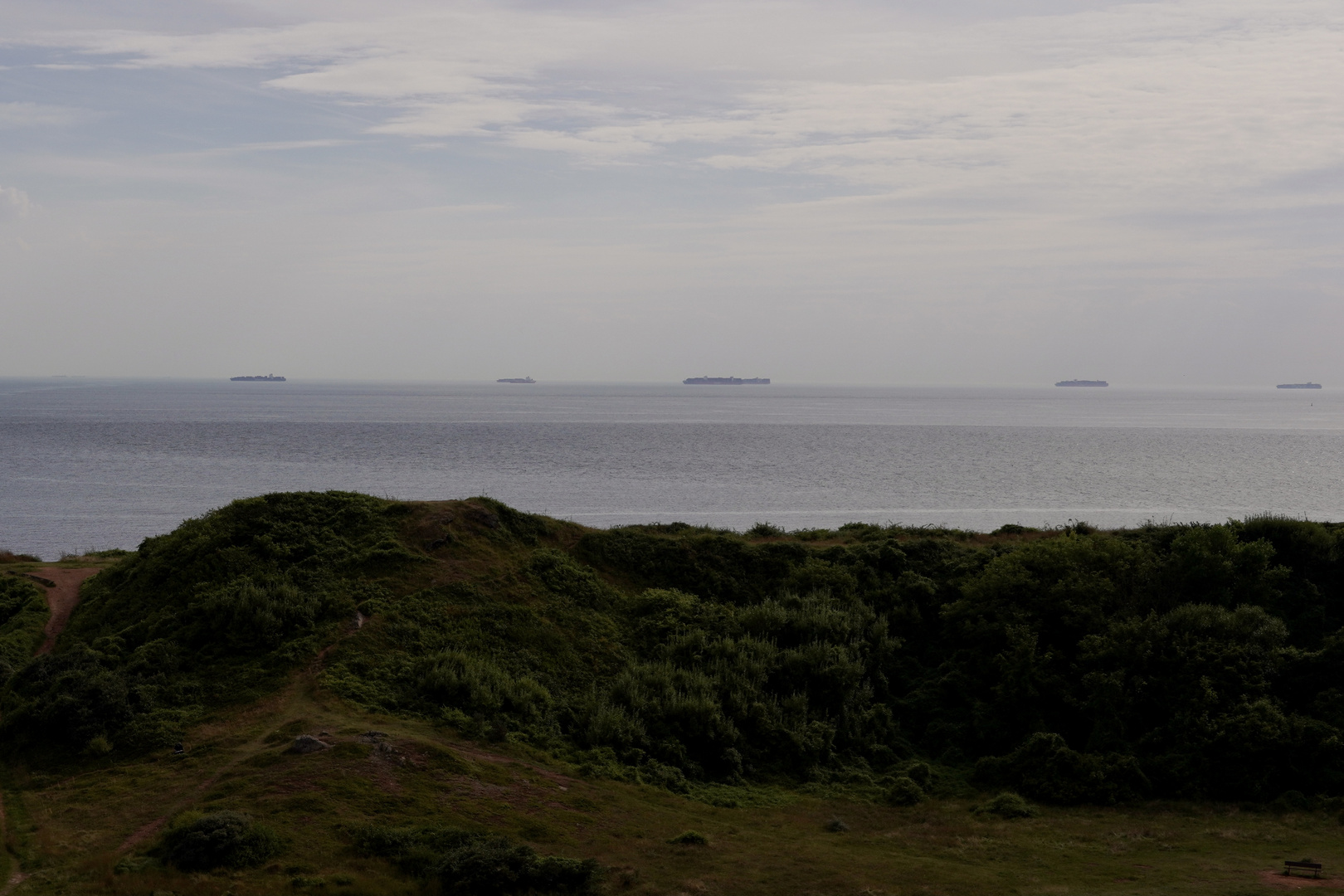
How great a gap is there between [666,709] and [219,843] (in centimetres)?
1446

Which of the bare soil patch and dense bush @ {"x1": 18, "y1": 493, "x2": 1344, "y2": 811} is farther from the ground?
dense bush @ {"x1": 18, "y1": 493, "x2": 1344, "y2": 811}

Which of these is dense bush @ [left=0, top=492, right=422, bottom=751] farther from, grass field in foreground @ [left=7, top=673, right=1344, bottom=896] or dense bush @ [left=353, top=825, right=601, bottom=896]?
dense bush @ [left=353, top=825, right=601, bottom=896]

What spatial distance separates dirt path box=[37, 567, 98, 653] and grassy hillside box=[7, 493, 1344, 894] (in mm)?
812

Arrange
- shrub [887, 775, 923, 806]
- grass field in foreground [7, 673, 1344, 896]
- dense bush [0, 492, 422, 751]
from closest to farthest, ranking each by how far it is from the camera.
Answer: grass field in foreground [7, 673, 1344, 896] → dense bush [0, 492, 422, 751] → shrub [887, 775, 923, 806]

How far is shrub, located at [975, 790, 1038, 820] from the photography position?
3034cm

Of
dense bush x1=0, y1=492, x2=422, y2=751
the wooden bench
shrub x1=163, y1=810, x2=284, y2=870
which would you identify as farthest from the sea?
shrub x1=163, y1=810, x2=284, y2=870

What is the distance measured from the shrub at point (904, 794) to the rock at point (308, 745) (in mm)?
16835

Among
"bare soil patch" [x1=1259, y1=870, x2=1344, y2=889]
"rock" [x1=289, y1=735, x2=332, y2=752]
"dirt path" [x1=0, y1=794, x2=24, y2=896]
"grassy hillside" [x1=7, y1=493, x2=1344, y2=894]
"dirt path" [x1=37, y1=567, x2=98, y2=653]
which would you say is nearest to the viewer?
"dirt path" [x1=0, y1=794, x2=24, y2=896]

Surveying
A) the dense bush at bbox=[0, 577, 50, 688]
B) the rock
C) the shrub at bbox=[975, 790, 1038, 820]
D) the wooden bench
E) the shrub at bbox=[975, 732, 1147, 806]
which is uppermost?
the dense bush at bbox=[0, 577, 50, 688]

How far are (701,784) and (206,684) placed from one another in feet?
52.2

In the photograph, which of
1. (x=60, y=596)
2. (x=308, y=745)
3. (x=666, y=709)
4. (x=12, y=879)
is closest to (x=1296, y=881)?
(x=666, y=709)

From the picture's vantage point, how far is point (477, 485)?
10575 centimetres

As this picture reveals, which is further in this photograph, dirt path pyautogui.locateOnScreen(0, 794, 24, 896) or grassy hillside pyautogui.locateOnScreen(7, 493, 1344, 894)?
grassy hillside pyautogui.locateOnScreen(7, 493, 1344, 894)

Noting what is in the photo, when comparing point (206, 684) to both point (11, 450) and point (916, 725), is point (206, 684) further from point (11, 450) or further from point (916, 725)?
point (11, 450)
